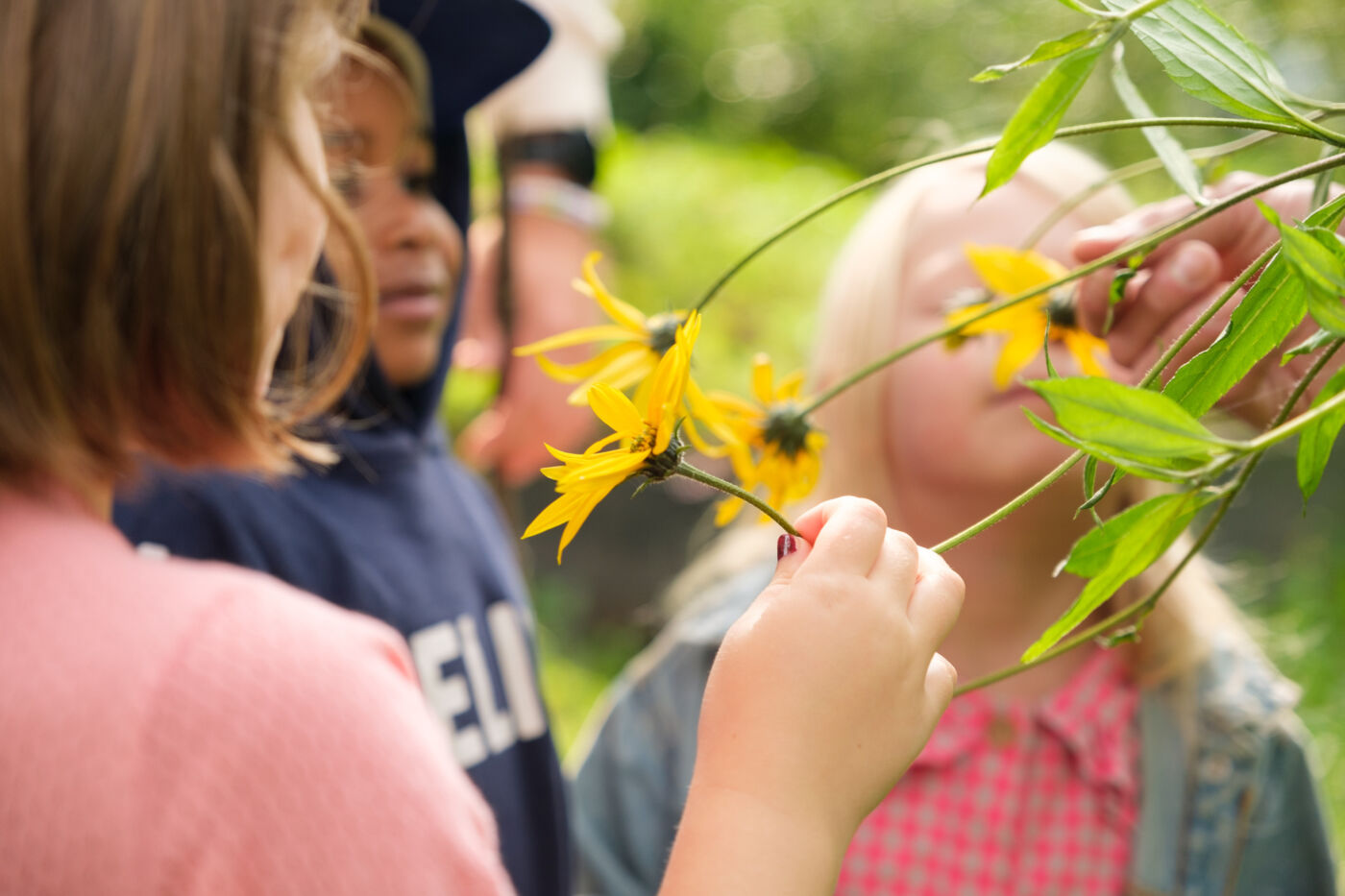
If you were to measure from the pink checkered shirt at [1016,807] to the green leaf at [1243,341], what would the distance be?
560 millimetres

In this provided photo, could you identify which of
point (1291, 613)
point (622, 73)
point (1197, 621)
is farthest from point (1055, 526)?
point (622, 73)

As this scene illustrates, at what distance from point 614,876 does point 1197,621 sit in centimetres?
46

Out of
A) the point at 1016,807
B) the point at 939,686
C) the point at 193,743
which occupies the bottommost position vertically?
the point at 1016,807

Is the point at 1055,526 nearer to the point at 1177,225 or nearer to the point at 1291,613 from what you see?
the point at 1177,225

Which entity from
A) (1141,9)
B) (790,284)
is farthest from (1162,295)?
(790,284)

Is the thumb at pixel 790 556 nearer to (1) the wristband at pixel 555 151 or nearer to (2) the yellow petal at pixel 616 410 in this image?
(2) the yellow petal at pixel 616 410

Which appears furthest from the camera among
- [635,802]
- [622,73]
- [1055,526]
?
[622,73]

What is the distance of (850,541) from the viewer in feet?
0.88

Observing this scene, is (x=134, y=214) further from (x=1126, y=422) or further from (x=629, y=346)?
(x=1126, y=422)

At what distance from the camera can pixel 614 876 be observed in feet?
2.74

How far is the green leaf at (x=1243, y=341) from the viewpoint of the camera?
23cm

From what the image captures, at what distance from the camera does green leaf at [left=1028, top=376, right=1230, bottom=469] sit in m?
0.18

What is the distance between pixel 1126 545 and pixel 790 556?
10 cm

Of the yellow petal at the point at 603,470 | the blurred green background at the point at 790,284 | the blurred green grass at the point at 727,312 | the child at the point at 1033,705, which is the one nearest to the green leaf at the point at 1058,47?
the yellow petal at the point at 603,470
